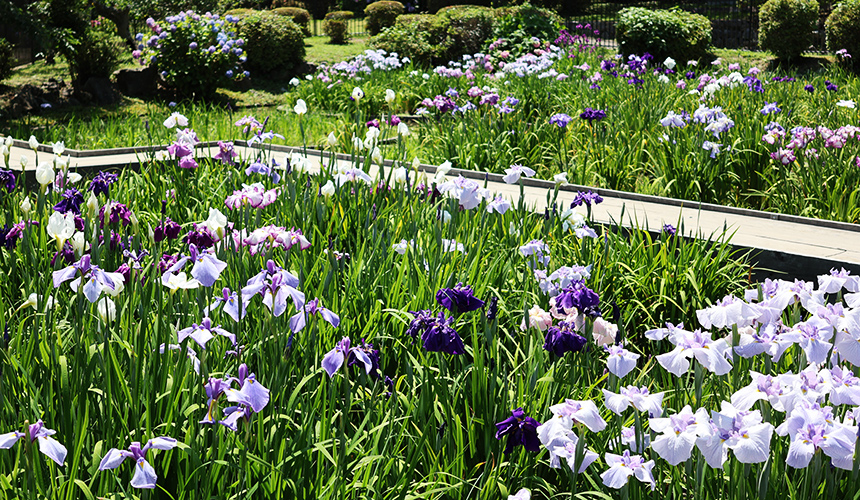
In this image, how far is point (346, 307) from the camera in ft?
9.10

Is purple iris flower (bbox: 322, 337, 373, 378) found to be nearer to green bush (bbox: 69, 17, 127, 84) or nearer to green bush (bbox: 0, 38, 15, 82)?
green bush (bbox: 0, 38, 15, 82)

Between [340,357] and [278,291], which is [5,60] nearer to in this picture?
[278,291]

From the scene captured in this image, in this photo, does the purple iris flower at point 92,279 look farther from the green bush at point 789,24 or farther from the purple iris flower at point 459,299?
the green bush at point 789,24

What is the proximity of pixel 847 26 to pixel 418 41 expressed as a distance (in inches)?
373

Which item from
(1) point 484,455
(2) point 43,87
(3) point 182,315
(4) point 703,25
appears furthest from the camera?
(4) point 703,25

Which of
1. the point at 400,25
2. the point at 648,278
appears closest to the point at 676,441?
the point at 648,278

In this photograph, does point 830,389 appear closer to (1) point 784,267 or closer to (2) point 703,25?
(1) point 784,267

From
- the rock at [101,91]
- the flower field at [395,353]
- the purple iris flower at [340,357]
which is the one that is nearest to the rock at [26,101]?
the rock at [101,91]

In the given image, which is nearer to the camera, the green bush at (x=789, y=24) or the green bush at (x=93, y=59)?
the green bush at (x=93, y=59)

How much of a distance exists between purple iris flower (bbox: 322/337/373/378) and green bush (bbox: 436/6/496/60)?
16364 millimetres

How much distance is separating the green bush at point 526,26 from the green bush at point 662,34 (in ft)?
5.28

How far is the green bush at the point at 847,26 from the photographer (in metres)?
15.4

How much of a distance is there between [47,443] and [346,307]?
1393 mm

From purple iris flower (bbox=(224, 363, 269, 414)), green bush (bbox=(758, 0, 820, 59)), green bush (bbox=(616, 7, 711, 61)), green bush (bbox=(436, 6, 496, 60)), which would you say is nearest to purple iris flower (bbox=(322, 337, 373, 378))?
purple iris flower (bbox=(224, 363, 269, 414))
